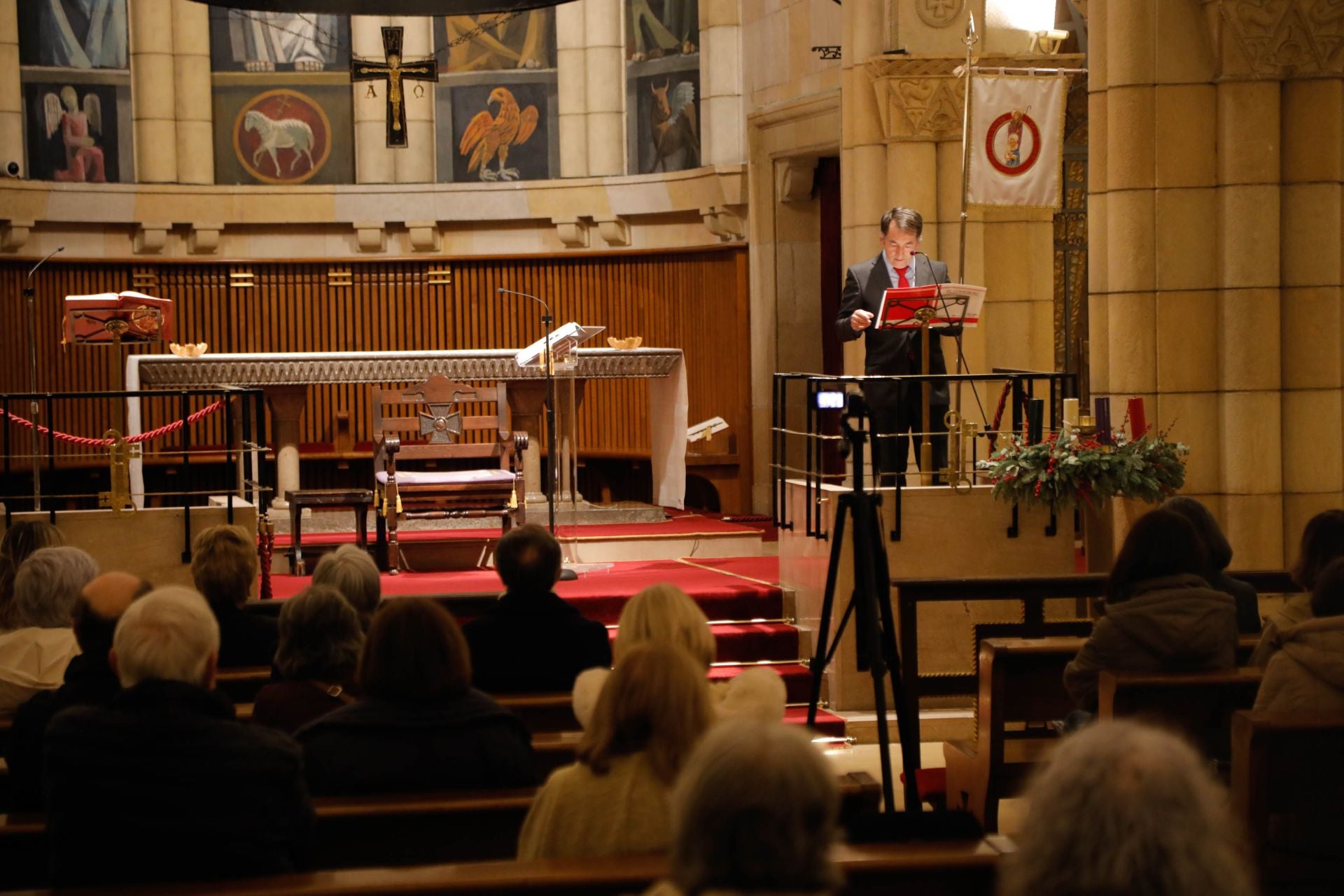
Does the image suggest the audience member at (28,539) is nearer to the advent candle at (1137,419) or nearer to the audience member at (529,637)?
the audience member at (529,637)

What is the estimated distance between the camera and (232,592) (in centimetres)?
460

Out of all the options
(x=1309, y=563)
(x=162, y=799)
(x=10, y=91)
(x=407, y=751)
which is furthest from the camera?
(x=10, y=91)

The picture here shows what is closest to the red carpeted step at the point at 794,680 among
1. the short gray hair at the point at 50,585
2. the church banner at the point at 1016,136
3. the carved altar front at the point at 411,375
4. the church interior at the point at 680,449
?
the church interior at the point at 680,449

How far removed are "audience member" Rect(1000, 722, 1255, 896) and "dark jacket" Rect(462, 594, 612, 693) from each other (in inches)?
110

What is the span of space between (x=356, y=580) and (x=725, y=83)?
8686 mm

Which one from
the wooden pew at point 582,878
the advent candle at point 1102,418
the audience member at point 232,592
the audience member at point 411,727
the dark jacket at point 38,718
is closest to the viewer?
the wooden pew at point 582,878

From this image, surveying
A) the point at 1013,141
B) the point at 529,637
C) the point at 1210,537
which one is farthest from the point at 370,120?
the point at 1210,537

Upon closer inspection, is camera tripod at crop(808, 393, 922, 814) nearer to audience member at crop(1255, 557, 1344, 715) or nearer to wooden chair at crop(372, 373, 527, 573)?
audience member at crop(1255, 557, 1344, 715)

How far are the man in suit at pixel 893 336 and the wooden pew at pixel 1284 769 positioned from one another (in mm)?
3807

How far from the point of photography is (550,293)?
1345 cm

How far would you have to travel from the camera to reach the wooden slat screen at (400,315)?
12.8m

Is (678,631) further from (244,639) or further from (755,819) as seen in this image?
(244,639)

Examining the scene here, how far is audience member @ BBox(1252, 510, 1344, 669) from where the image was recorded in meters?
4.00

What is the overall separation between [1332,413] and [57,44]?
10095mm
